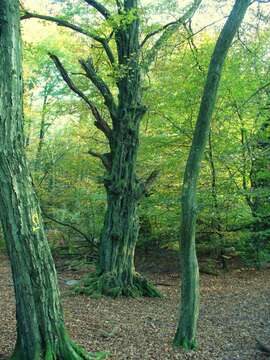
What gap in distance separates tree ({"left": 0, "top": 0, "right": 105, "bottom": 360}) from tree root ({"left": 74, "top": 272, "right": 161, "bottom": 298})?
14.5 feet

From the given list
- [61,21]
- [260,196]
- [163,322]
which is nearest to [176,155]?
[260,196]

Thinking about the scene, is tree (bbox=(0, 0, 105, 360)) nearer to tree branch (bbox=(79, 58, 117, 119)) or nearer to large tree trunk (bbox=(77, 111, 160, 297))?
tree branch (bbox=(79, 58, 117, 119))

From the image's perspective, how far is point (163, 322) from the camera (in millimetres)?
7051

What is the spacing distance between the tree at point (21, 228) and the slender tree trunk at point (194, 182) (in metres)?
Answer: 1.82

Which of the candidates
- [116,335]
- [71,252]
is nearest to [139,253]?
[71,252]

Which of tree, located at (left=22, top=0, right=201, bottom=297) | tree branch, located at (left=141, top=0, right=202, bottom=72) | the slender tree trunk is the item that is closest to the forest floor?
the slender tree trunk

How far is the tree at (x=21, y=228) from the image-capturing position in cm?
405

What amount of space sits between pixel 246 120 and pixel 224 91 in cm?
125

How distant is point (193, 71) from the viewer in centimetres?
987

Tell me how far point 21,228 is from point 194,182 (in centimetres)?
233

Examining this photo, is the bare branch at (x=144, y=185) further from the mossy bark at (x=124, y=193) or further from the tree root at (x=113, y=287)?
the tree root at (x=113, y=287)

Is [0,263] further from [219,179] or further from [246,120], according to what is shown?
[246,120]

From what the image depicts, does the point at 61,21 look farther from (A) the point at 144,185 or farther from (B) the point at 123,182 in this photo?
(A) the point at 144,185

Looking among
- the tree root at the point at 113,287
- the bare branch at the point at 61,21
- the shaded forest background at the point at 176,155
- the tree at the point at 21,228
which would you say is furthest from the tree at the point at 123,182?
the tree at the point at 21,228
